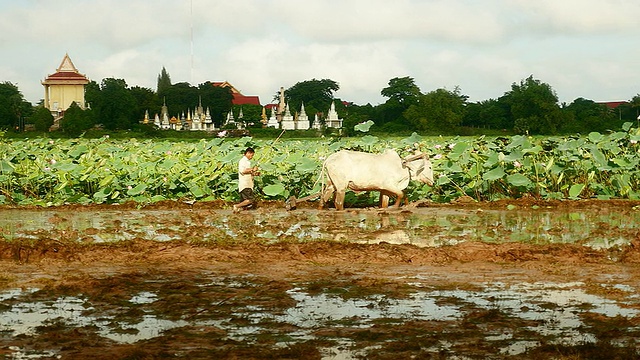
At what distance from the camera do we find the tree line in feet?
257

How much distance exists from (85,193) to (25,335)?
32.8 feet

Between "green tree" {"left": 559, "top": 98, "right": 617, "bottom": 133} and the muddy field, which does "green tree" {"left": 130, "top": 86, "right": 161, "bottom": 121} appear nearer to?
"green tree" {"left": 559, "top": 98, "right": 617, "bottom": 133}

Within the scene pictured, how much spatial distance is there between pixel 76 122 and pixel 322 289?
73.9m

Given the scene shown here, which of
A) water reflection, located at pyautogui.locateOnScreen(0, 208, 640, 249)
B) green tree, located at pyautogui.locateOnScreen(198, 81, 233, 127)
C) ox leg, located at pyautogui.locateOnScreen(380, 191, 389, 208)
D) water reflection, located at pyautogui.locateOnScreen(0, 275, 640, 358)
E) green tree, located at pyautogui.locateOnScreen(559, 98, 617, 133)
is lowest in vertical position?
water reflection, located at pyautogui.locateOnScreen(0, 275, 640, 358)

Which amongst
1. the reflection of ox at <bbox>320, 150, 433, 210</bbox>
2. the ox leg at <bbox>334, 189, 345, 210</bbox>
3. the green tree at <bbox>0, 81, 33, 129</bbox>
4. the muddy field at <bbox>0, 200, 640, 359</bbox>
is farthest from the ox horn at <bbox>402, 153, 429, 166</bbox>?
the green tree at <bbox>0, 81, 33, 129</bbox>

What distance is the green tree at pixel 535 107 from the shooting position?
3063 inches

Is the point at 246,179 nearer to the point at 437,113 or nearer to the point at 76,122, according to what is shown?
the point at 76,122

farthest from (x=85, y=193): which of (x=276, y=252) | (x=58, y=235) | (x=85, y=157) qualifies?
(x=276, y=252)

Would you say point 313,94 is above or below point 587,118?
above

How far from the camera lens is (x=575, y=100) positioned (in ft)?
328

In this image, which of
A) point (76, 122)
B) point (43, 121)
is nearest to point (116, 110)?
point (43, 121)

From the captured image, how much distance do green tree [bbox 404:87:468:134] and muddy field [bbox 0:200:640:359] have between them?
70.5 meters

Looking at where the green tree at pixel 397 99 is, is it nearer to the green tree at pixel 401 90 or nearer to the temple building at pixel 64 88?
the green tree at pixel 401 90

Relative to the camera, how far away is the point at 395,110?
9600 centimetres
